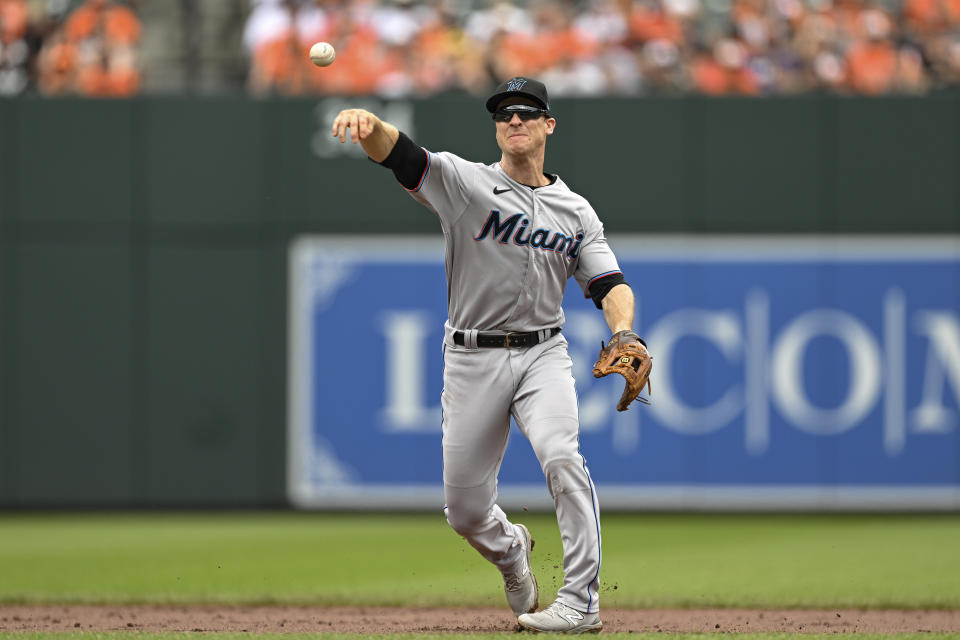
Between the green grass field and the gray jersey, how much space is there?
5.10 feet

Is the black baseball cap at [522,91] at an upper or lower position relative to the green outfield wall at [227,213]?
upper

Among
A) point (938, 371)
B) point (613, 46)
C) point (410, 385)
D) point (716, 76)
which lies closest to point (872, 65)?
point (716, 76)

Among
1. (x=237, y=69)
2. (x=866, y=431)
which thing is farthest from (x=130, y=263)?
(x=866, y=431)

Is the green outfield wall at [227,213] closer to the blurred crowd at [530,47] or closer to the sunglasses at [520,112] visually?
the blurred crowd at [530,47]

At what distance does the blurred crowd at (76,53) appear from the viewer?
1169 centimetres

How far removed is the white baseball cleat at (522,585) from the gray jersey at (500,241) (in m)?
0.90

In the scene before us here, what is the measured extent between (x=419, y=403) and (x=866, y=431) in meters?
3.40

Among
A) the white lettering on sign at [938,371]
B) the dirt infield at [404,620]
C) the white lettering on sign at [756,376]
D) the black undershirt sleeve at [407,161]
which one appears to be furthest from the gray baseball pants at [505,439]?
the white lettering on sign at [938,371]

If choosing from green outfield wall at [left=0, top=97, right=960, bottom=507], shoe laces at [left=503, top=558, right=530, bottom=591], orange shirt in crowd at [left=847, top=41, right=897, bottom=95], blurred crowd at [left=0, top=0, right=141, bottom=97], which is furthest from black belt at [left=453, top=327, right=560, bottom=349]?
orange shirt in crowd at [left=847, top=41, right=897, bottom=95]

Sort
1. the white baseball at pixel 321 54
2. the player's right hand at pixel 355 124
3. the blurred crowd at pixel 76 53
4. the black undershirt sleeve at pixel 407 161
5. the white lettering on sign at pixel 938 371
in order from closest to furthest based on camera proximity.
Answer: the player's right hand at pixel 355 124 < the white baseball at pixel 321 54 < the black undershirt sleeve at pixel 407 161 < the white lettering on sign at pixel 938 371 < the blurred crowd at pixel 76 53

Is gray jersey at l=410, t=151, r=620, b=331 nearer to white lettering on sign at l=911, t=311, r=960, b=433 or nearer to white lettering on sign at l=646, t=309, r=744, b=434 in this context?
white lettering on sign at l=646, t=309, r=744, b=434

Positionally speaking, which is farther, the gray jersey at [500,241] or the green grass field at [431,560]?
the green grass field at [431,560]

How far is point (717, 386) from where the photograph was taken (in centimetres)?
1116

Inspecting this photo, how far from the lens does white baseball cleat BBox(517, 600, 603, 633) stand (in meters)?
5.19
